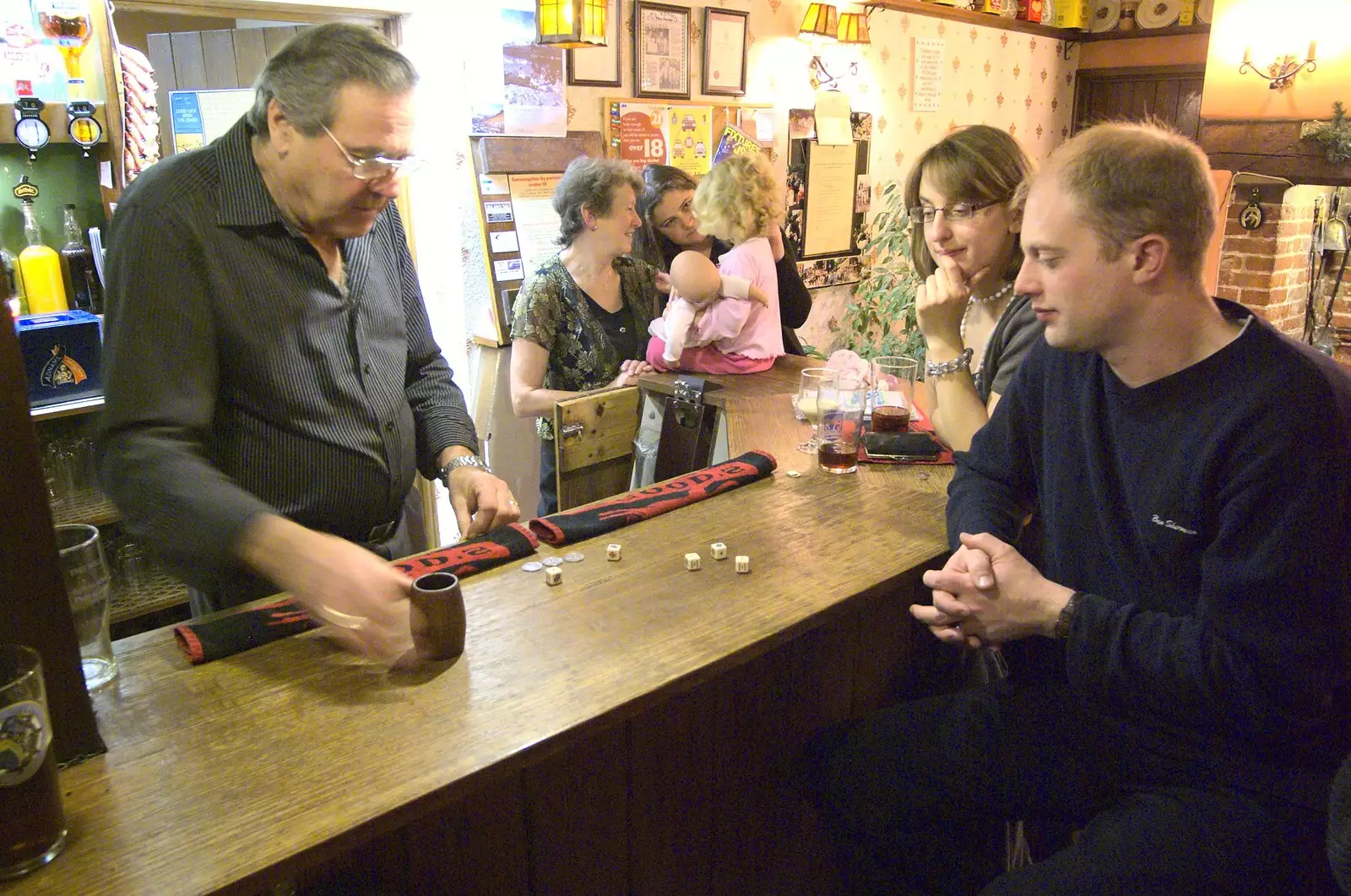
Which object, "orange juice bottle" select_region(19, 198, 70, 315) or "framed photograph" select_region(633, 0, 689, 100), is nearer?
"orange juice bottle" select_region(19, 198, 70, 315)

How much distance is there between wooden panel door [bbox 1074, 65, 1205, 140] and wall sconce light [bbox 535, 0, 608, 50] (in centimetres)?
423

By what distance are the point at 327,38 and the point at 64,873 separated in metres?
1.20

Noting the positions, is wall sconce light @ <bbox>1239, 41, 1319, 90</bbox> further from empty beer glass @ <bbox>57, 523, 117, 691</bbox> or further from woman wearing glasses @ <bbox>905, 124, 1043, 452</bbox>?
empty beer glass @ <bbox>57, 523, 117, 691</bbox>

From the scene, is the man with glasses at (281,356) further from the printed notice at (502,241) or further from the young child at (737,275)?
the printed notice at (502,241)

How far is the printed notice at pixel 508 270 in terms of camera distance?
3709mm

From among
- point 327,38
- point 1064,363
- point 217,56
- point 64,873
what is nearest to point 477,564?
point 64,873

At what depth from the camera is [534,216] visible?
384cm

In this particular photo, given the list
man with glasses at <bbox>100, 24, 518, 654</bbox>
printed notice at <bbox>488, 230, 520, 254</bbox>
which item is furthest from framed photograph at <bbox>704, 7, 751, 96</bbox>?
man with glasses at <bbox>100, 24, 518, 654</bbox>

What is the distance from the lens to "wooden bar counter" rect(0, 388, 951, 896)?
941mm

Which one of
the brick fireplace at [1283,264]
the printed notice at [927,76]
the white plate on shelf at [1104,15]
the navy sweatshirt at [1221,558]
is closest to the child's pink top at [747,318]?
the navy sweatshirt at [1221,558]

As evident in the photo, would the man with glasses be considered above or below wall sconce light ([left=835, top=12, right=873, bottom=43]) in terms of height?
below

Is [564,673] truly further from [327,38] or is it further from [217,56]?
[217,56]

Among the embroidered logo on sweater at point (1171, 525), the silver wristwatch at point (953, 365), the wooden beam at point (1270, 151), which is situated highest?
the wooden beam at point (1270, 151)

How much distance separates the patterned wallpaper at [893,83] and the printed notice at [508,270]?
0.12 m
